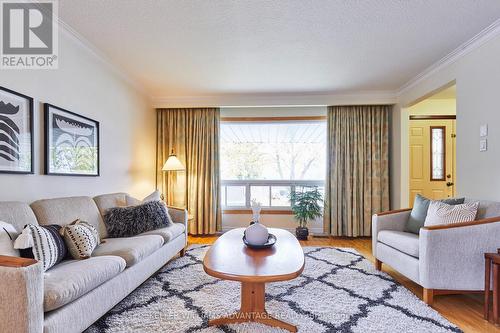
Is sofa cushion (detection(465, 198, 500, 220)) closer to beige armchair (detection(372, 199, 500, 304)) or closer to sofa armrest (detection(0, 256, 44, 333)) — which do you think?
beige armchair (detection(372, 199, 500, 304))

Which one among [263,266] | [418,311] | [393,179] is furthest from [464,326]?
[393,179]

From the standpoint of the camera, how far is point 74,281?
5.47ft

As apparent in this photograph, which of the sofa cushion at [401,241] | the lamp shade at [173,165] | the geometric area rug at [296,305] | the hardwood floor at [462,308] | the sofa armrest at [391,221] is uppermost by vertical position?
the lamp shade at [173,165]

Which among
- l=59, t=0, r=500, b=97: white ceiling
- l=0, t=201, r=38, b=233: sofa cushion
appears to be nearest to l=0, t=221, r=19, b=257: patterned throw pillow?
l=0, t=201, r=38, b=233: sofa cushion

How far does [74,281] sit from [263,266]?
109 cm

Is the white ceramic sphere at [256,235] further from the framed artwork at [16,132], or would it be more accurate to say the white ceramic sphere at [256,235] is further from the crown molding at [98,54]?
the crown molding at [98,54]

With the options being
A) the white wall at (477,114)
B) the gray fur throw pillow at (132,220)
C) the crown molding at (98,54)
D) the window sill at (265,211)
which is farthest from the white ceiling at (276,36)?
the window sill at (265,211)

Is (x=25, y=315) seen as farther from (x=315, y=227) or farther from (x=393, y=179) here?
(x=393, y=179)

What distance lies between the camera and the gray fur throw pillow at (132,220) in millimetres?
2945

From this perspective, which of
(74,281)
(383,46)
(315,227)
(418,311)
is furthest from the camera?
(315,227)

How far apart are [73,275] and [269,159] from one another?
12.9 ft

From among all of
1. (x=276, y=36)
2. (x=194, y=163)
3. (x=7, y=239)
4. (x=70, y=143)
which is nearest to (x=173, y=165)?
(x=194, y=163)

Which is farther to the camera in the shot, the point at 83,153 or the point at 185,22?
the point at 83,153

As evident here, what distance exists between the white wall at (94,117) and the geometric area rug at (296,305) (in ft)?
3.92
